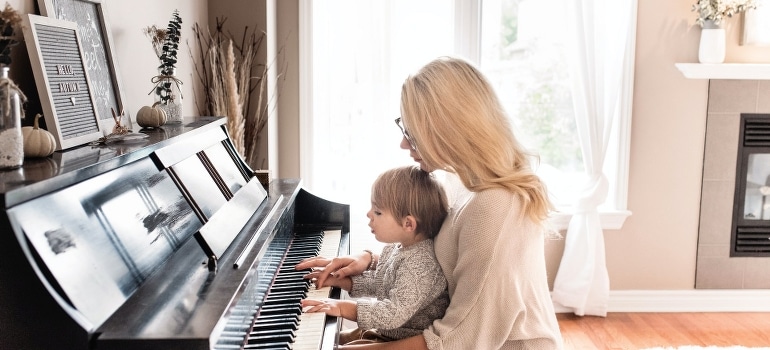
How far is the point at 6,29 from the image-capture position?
1.26m

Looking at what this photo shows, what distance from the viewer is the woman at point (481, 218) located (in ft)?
5.88

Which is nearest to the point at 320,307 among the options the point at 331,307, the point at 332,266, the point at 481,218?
the point at 331,307

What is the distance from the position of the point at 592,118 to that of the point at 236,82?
1.94 meters

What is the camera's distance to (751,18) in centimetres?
398

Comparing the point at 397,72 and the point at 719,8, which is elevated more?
the point at 719,8

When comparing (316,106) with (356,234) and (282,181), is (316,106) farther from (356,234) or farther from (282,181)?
(282,181)

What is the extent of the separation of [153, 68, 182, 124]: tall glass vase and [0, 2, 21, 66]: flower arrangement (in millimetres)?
866

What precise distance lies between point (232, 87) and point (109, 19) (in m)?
1.03

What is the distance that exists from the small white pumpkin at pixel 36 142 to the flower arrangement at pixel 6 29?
0.14 m

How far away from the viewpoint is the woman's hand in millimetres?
2000

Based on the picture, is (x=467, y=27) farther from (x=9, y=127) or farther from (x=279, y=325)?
(x=9, y=127)

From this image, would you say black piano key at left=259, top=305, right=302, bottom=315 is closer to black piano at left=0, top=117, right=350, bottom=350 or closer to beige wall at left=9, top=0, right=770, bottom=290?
black piano at left=0, top=117, right=350, bottom=350

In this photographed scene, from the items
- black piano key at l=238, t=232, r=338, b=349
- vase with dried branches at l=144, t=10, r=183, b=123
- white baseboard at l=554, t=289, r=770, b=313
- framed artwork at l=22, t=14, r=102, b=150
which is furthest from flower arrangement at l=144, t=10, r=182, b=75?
white baseboard at l=554, t=289, r=770, b=313

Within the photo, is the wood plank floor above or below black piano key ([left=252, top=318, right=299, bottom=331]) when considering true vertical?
below
